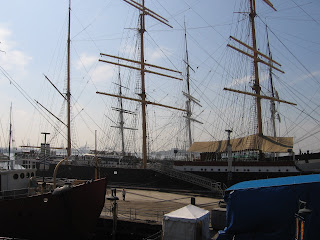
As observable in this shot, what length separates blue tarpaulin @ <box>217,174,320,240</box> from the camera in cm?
921

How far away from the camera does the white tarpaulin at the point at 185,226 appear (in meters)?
11.3

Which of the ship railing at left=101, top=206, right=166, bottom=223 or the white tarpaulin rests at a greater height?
the white tarpaulin

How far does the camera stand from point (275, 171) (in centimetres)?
2705

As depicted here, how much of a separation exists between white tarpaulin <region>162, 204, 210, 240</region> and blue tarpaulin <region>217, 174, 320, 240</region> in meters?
1.34

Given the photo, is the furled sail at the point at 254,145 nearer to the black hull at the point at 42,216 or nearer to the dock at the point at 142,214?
the dock at the point at 142,214

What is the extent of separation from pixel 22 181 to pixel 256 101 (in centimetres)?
2837

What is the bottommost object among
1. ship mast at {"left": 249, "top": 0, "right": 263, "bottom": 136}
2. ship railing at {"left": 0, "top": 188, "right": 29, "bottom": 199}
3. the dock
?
the dock

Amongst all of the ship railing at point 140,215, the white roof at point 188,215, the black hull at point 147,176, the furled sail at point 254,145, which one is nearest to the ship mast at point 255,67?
the furled sail at point 254,145

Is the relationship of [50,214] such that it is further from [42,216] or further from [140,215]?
[140,215]

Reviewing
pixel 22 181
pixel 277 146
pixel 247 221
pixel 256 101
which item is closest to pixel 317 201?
pixel 247 221

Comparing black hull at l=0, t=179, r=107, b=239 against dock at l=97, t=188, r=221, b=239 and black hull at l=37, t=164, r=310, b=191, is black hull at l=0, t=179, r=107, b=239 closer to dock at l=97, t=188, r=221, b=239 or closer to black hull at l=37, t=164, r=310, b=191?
dock at l=97, t=188, r=221, b=239

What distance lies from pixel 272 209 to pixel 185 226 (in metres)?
3.53

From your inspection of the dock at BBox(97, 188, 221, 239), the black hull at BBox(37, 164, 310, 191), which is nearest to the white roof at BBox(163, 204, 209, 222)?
the dock at BBox(97, 188, 221, 239)

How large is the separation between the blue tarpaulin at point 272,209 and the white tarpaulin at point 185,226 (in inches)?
52.7
